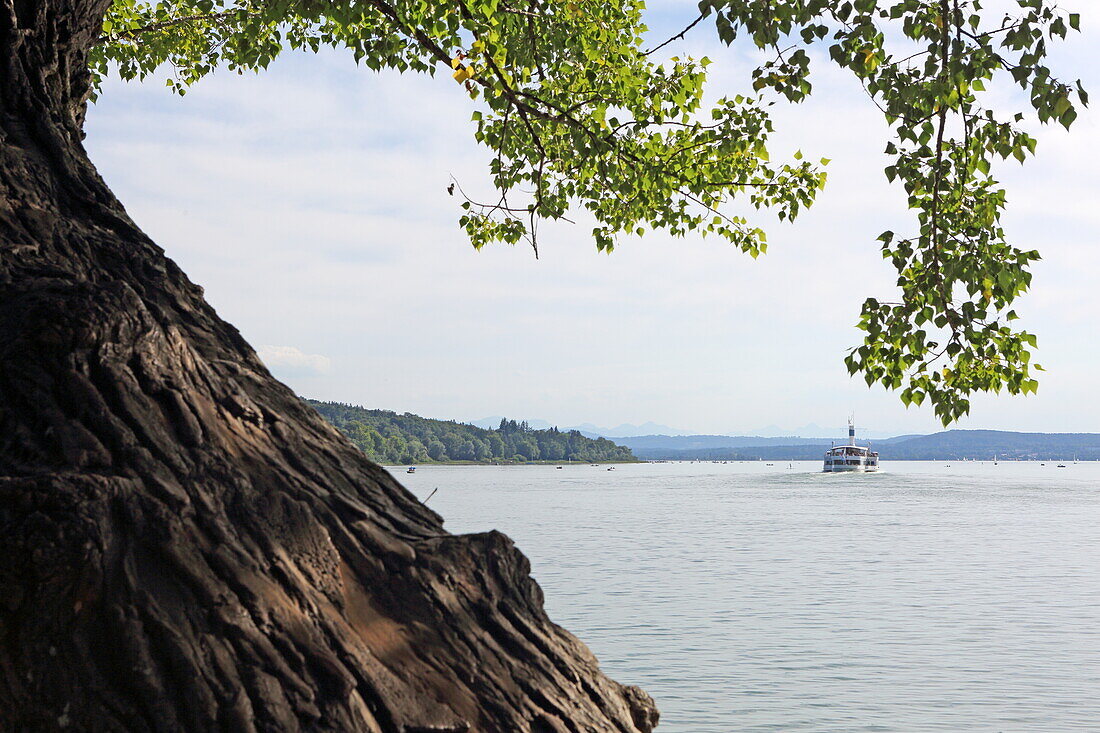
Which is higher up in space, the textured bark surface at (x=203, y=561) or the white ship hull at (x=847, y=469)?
the textured bark surface at (x=203, y=561)

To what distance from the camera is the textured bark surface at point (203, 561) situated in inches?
102

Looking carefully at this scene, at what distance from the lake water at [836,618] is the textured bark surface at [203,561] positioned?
1570cm

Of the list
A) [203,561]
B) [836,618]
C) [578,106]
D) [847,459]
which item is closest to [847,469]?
[847,459]

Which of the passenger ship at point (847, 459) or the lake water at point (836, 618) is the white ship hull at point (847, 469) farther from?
the lake water at point (836, 618)

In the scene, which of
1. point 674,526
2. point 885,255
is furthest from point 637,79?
point 674,526

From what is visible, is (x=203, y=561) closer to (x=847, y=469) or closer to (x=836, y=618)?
(x=836, y=618)

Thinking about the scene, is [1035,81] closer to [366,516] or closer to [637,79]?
[366,516]

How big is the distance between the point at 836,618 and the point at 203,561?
2809cm

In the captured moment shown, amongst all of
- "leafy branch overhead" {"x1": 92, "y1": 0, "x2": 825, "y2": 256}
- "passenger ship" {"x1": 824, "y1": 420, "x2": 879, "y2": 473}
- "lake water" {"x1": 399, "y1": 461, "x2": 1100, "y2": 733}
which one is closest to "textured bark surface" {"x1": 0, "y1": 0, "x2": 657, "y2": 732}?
"leafy branch overhead" {"x1": 92, "y1": 0, "x2": 825, "y2": 256}

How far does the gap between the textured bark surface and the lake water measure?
15.7 meters

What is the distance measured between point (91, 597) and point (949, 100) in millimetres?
5574

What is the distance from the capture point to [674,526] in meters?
62.5

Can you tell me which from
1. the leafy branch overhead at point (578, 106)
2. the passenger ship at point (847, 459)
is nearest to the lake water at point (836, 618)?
the leafy branch overhead at point (578, 106)

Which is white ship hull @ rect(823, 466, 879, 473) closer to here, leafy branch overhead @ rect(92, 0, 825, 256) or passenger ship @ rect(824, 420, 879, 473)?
passenger ship @ rect(824, 420, 879, 473)
